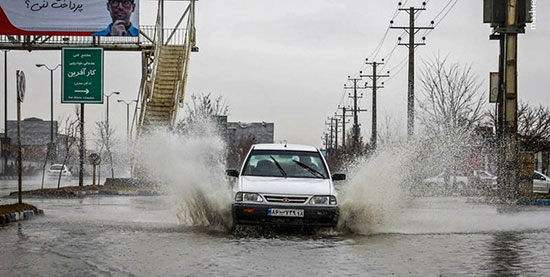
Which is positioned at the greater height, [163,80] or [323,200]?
[163,80]

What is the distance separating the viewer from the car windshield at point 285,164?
1556cm

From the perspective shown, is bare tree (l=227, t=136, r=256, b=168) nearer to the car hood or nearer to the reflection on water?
the car hood

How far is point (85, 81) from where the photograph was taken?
3634 centimetres

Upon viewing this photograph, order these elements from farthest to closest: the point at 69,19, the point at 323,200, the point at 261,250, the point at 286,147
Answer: the point at 69,19
the point at 286,147
the point at 323,200
the point at 261,250

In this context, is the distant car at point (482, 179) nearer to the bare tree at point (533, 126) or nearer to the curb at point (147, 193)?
the bare tree at point (533, 126)

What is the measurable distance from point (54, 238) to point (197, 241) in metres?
2.26

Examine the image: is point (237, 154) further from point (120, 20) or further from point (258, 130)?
point (258, 130)

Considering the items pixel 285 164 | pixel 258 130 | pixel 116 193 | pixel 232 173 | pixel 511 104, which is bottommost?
pixel 116 193

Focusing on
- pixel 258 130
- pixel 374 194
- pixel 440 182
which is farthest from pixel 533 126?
pixel 258 130

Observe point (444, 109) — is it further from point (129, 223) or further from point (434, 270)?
point (434, 270)

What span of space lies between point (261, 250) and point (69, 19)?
31.2 m

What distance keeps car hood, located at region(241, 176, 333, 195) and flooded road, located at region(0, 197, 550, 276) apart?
734 millimetres

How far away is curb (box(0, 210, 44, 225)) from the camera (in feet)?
55.6

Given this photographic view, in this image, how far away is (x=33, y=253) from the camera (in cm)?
1140
